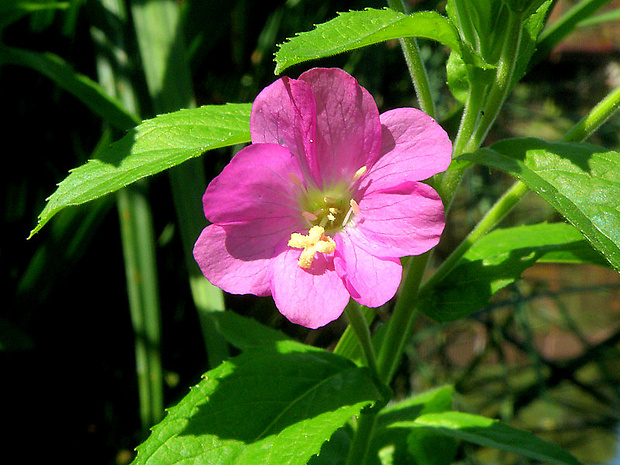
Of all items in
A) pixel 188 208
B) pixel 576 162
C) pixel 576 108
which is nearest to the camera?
pixel 576 162

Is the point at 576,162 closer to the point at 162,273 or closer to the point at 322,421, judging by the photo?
the point at 322,421

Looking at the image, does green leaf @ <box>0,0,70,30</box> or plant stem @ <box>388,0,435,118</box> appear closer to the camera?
plant stem @ <box>388,0,435,118</box>

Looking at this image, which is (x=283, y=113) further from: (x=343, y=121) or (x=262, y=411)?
(x=262, y=411)

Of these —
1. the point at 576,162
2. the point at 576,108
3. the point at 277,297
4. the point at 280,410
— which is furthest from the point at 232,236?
the point at 576,108

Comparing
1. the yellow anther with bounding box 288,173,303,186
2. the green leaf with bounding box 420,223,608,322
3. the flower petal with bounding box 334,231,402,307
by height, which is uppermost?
the yellow anther with bounding box 288,173,303,186

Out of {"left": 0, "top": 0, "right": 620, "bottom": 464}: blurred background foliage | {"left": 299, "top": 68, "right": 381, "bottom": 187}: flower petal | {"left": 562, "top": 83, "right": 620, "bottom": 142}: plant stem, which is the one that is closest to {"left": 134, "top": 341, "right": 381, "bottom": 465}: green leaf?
{"left": 299, "top": 68, "right": 381, "bottom": 187}: flower petal

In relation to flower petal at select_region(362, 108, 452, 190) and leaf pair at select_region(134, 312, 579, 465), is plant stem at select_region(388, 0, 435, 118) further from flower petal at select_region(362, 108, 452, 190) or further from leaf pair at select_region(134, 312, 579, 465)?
leaf pair at select_region(134, 312, 579, 465)

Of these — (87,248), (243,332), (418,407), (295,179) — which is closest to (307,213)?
(295,179)
